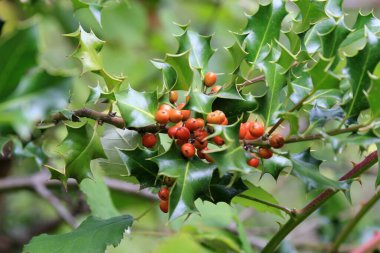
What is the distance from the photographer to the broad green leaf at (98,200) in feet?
5.31

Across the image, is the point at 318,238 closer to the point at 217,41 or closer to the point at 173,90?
the point at 217,41

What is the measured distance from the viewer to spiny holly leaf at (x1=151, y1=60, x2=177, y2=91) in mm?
1134

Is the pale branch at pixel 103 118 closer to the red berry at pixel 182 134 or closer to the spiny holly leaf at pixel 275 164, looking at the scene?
the red berry at pixel 182 134

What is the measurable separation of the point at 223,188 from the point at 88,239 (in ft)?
1.17

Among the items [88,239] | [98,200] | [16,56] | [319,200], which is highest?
[16,56]

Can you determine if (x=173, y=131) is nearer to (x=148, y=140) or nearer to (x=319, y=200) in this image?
(x=148, y=140)

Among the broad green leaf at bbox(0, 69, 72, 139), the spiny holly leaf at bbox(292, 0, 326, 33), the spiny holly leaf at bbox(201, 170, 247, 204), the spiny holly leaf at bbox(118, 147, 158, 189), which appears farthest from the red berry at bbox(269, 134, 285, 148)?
the broad green leaf at bbox(0, 69, 72, 139)

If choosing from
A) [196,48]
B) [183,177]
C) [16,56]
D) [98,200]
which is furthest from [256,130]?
[98,200]

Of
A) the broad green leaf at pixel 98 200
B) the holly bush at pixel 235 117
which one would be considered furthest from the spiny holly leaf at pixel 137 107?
the broad green leaf at pixel 98 200

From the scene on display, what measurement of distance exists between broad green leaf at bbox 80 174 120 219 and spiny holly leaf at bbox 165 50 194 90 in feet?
1.88

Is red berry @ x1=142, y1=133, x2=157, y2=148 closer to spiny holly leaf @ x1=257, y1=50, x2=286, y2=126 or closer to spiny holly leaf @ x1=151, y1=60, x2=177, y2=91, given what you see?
spiny holly leaf @ x1=151, y1=60, x2=177, y2=91

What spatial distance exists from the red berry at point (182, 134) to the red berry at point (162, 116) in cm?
4

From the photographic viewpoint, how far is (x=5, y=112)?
2.25 feet

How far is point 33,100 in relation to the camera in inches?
26.6
